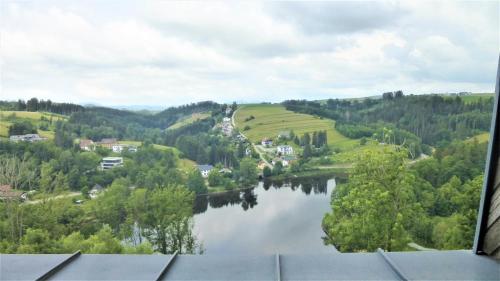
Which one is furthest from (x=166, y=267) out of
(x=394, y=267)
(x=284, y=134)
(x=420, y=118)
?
(x=284, y=134)

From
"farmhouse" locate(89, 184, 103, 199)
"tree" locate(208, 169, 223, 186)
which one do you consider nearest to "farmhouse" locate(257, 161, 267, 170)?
"tree" locate(208, 169, 223, 186)

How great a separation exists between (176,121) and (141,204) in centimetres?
1754

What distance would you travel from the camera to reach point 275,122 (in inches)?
1035

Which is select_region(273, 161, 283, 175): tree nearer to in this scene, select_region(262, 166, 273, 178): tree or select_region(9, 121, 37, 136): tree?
select_region(262, 166, 273, 178): tree

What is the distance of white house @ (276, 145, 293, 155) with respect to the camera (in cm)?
2094

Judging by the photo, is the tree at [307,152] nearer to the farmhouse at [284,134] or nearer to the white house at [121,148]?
the farmhouse at [284,134]

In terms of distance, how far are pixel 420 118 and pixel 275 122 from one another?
1214 cm

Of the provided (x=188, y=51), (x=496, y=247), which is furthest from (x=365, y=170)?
(x=188, y=51)

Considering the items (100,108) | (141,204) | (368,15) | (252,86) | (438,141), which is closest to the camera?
(368,15)

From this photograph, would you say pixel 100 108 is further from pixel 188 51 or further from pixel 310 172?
pixel 188 51

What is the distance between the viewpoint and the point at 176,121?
84.7ft

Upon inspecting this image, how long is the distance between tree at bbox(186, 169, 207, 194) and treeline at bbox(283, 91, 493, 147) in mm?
7057

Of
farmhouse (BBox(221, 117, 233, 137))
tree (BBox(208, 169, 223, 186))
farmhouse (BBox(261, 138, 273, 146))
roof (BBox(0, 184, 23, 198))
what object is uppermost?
farmhouse (BBox(221, 117, 233, 137))

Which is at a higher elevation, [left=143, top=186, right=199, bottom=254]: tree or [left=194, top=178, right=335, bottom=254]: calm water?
[left=143, top=186, right=199, bottom=254]: tree
